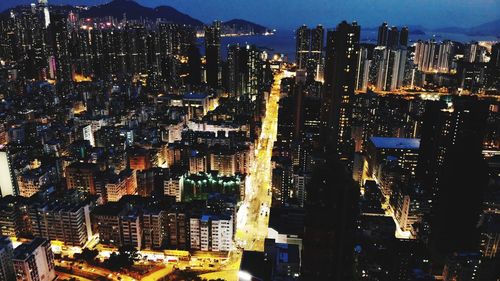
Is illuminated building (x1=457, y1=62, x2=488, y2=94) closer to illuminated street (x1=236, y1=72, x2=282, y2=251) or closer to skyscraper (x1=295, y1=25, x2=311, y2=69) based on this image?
skyscraper (x1=295, y1=25, x2=311, y2=69)

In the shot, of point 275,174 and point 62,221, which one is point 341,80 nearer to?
point 275,174

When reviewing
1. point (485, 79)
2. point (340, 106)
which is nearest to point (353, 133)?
point (340, 106)

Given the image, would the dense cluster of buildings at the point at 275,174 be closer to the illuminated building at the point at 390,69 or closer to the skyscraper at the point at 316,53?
the illuminated building at the point at 390,69

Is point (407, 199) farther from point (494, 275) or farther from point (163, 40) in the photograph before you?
point (163, 40)

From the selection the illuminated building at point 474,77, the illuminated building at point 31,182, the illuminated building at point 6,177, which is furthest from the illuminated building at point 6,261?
the illuminated building at point 474,77

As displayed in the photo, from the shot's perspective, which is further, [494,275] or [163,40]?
[163,40]

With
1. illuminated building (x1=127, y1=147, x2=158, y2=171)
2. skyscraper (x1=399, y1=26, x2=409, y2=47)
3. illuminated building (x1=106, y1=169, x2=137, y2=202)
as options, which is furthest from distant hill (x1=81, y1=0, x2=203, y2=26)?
illuminated building (x1=106, y1=169, x2=137, y2=202)
